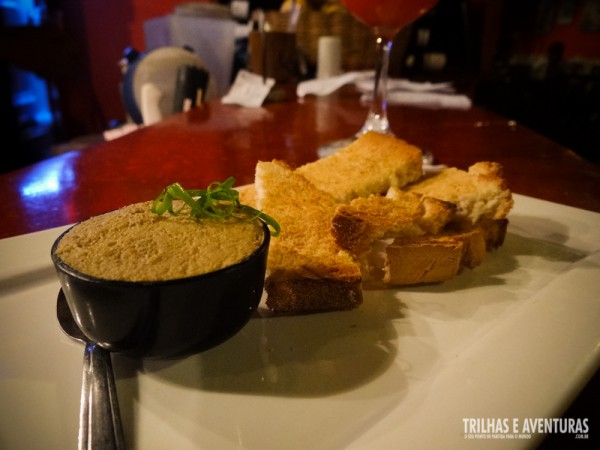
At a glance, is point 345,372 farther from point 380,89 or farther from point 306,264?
point 380,89

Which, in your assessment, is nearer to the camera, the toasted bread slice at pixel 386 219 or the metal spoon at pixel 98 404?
the metal spoon at pixel 98 404

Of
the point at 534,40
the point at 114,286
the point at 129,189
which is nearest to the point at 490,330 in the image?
the point at 114,286

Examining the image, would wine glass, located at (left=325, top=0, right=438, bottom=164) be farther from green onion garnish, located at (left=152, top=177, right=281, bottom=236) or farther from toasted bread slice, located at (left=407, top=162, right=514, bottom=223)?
green onion garnish, located at (left=152, top=177, right=281, bottom=236)

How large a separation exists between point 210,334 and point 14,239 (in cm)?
69

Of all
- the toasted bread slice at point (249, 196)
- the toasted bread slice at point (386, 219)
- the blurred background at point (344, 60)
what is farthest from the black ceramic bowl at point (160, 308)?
the blurred background at point (344, 60)

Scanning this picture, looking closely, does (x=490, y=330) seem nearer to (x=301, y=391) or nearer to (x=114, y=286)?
(x=301, y=391)

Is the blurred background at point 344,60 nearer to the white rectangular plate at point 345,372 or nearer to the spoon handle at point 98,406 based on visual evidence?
the white rectangular plate at point 345,372

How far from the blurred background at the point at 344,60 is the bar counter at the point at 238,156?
5.41 feet

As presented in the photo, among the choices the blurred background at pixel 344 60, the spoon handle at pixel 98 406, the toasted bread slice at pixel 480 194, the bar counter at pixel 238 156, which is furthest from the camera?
Result: the blurred background at pixel 344 60

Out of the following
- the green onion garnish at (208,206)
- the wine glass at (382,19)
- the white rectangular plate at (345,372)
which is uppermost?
the wine glass at (382,19)

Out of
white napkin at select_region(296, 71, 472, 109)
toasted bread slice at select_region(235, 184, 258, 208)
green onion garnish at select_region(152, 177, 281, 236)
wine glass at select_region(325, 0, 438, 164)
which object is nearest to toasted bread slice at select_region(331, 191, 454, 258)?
green onion garnish at select_region(152, 177, 281, 236)

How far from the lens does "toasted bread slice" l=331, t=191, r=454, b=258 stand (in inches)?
35.9

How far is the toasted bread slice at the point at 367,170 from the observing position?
1.17m

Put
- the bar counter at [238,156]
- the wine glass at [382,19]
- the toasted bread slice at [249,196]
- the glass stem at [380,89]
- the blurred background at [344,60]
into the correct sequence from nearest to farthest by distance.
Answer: the toasted bread slice at [249,196], the bar counter at [238,156], the wine glass at [382,19], the glass stem at [380,89], the blurred background at [344,60]
